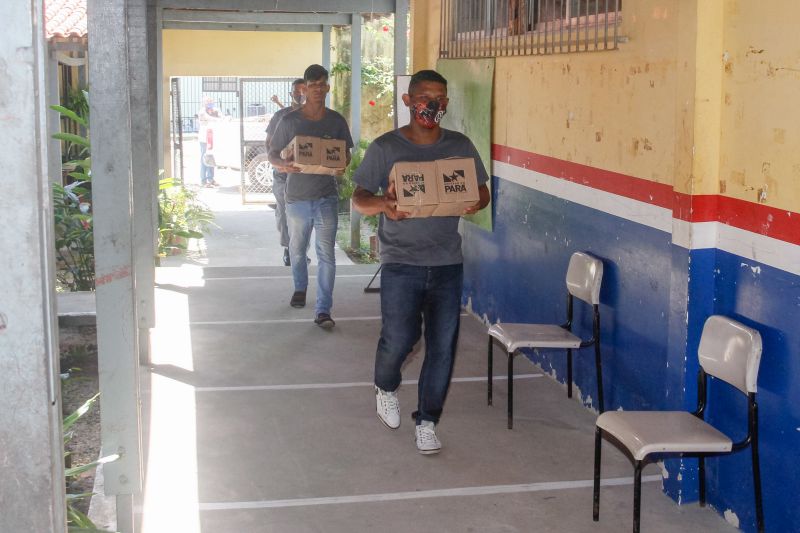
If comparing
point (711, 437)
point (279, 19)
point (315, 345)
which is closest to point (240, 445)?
point (315, 345)

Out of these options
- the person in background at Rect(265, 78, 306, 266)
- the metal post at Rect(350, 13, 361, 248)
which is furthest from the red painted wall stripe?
the metal post at Rect(350, 13, 361, 248)

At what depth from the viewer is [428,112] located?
5.44 meters

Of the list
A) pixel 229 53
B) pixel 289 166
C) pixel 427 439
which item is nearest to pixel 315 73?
pixel 289 166

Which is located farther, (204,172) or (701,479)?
(204,172)

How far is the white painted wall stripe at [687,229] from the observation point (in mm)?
4406

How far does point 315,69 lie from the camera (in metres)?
8.24

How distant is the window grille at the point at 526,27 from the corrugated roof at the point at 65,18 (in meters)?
5.64

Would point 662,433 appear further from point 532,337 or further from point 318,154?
point 318,154

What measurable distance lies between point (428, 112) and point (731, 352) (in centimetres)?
199

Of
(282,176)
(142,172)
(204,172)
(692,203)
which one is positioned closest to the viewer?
(692,203)

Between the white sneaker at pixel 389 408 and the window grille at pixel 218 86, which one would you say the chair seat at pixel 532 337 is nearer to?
the white sneaker at pixel 389 408

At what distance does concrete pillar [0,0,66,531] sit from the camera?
6.86 feet

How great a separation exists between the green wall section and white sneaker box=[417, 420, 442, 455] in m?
2.82

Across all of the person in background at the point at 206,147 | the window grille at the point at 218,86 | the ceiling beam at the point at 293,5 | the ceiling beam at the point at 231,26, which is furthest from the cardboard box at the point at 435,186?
the window grille at the point at 218,86
